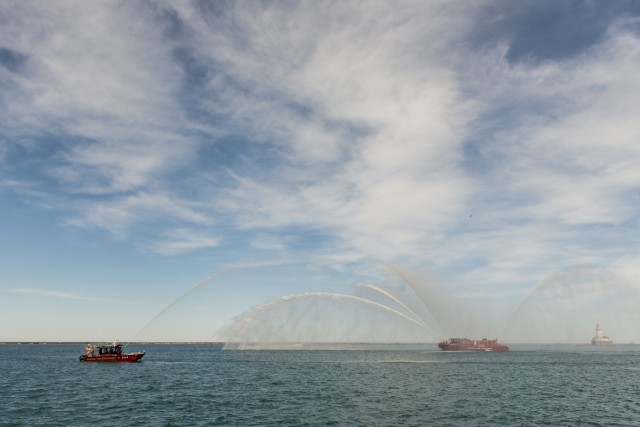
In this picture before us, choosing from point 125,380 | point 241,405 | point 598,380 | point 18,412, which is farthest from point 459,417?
point 125,380

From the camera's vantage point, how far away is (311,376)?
83.6 metres

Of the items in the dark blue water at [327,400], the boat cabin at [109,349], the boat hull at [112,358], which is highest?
the boat cabin at [109,349]

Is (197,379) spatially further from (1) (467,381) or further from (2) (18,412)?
(1) (467,381)

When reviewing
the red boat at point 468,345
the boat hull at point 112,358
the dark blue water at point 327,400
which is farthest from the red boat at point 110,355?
the red boat at point 468,345

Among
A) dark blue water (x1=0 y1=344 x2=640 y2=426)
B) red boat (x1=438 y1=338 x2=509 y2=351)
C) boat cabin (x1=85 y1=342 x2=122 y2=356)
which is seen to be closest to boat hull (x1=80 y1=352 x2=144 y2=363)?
boat cabin (x1=85 y1=342 x2=122 y2=356)

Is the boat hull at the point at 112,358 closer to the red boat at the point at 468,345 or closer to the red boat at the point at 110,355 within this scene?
the red boat at the point at 110,355

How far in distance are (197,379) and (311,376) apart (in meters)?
19.8

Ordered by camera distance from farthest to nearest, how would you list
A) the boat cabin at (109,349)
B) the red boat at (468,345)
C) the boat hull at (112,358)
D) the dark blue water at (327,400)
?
1. the red boat at (468,345)
2. the boat cabin at (109,349)
3. the boat hull at (112,358)
4. the dark blue water at (327,400)

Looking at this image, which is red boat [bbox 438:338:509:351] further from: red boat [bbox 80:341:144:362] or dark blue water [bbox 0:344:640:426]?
red boat [bbox 80:341:144:362]

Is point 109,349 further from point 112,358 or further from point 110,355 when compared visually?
point 112,358

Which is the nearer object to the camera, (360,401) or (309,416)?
(309,416)

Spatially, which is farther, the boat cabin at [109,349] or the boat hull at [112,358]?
the boat cabin at [109,349]

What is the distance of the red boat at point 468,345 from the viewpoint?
172 m

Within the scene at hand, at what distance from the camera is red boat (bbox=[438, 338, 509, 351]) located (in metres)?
172
